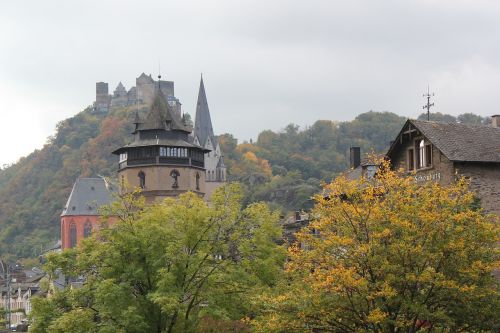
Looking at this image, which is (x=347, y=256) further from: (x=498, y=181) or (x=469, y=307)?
(x=498, y=181)

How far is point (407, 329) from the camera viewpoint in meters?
30.8

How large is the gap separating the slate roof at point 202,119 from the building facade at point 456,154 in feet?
458

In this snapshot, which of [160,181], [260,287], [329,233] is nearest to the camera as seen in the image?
[329,233]

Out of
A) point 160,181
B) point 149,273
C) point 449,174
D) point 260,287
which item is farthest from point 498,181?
point 160,181

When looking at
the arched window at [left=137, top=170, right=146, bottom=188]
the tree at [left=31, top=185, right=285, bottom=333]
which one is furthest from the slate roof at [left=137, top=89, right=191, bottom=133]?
the tree at [left=31, top=185, right=285, bottom=333]

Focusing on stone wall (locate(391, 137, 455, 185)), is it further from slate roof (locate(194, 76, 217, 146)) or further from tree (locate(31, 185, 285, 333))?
slate roof (locate(194, 76, 217, 146))

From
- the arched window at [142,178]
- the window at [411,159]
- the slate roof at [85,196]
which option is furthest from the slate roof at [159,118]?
the slate roof at [85,196]

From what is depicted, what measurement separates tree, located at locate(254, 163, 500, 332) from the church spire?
15136 cm

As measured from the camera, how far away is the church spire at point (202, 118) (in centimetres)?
18262

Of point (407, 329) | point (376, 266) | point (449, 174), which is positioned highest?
point (449, 174)

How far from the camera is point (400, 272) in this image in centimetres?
2988

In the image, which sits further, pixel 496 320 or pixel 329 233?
pixel 329 233

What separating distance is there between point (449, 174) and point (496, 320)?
11895 millimetres

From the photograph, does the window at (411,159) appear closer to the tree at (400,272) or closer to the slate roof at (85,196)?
the tree at (400,272)
